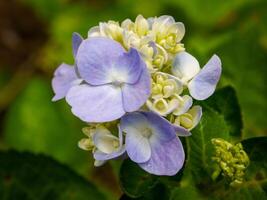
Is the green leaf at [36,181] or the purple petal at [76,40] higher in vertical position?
the purple petal at [76,40]

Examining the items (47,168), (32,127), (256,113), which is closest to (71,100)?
(47,168)

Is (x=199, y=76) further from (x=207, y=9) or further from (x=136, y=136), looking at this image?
(x=207, y=9)

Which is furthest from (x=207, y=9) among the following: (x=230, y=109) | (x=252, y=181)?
(x=252, y=181)

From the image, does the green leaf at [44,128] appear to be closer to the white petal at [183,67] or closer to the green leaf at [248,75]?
the green leaf at [248,75]

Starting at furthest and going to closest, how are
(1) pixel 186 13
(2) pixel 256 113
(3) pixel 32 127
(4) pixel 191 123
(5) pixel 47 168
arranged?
1. (1) pixel 186 13
2. (3) pixel 32 127
3. (2) pixel 256 113
4. (5) pixel 47 168
5. (4) pixel 191 123

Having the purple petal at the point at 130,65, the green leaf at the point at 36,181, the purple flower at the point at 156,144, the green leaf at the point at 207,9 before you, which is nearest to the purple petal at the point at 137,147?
the purple flower at the point at 156,144

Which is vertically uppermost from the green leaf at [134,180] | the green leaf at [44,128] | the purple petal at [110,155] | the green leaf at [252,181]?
the purple petal at [110,155]

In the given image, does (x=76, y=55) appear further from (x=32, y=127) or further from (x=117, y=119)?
(x=32, y=127)
